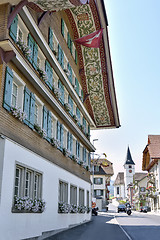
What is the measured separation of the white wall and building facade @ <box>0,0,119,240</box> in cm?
2

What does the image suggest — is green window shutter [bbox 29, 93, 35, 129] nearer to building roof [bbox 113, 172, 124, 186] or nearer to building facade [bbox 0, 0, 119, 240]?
building facade [bbox 0, 0, 119, 240]

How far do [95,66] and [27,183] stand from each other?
41.3ft

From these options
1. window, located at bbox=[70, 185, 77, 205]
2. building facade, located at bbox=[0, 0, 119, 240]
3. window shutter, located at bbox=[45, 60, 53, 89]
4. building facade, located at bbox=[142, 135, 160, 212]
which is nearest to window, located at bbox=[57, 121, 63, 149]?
building facade, located at bbox=[0, 0, 119, 240]

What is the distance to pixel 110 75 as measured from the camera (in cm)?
2281

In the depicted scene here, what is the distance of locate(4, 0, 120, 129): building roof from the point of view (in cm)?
1914

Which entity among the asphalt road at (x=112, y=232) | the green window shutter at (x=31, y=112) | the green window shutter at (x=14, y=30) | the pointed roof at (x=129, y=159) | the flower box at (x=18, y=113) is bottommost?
the asphalt road at (x=112, y=232)

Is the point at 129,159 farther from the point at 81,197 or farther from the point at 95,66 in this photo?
the point at 95,66

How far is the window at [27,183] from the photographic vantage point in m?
11.0

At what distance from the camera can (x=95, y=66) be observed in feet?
74.3

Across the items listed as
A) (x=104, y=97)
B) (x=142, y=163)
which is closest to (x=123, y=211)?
(x=142, y=163)

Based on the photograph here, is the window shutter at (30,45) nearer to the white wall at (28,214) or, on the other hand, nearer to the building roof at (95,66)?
the white wall at (28,214)

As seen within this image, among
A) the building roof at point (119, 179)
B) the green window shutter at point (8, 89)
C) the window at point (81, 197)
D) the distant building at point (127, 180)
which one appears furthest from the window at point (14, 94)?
the building roof at point (119, 179)

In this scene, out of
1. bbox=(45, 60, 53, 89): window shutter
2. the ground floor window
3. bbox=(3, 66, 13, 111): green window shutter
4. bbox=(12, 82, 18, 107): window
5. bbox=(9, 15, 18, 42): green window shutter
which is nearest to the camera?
bbox=(3, 66, 13, 111): green window shutter

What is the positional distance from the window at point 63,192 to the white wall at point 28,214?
32 centimetres
